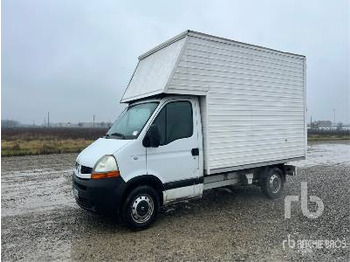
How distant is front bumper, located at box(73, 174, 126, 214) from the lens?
17.4ft

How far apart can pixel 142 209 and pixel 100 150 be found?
1.30m

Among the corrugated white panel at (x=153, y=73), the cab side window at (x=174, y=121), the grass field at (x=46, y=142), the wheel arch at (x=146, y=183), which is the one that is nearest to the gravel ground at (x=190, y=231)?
the wheel arch at (x=146, y=183)

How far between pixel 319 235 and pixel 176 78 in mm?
3758

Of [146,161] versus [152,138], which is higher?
[152,138]

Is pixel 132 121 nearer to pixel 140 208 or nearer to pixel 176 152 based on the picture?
pixel 176 152

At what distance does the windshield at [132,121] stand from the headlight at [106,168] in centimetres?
62

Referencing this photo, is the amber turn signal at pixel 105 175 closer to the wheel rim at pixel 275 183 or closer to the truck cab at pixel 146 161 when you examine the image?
the truck cab at pixel 146 161

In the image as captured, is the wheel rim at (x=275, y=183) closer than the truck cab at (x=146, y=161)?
No

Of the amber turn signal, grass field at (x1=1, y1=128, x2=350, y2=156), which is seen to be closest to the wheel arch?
the amber turn signal

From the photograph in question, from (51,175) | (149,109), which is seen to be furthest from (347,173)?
(51,175)

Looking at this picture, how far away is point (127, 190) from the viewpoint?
18.2ft

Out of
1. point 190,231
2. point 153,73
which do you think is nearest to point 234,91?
point 153,73

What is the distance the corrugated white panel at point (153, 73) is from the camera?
614 centimetres

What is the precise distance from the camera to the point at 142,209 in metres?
5.66
